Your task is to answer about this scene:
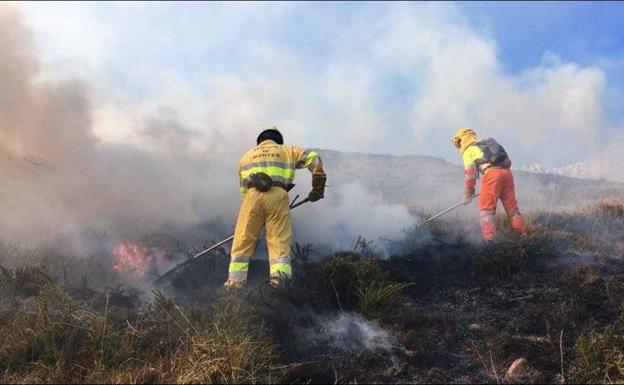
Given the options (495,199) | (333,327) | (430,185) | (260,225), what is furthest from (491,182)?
(430,185)

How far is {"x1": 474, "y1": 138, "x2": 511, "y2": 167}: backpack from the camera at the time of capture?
8008mm

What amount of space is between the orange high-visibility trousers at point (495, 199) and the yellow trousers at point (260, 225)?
353 cm

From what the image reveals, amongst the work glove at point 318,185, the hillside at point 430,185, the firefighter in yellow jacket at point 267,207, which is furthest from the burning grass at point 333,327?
the hillside at point 430,185

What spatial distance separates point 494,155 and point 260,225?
14.1 feet

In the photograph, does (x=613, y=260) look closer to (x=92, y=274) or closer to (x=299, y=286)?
(x=299, y=286)

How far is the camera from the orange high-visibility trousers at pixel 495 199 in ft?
25.1

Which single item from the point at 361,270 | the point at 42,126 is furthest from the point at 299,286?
the point at 42,126

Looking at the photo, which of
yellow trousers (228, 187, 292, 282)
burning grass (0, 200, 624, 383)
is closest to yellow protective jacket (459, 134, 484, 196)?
burning grass (0, 200, 624, 383)

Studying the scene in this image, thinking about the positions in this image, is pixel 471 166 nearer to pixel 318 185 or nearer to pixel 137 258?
pixel 318 185

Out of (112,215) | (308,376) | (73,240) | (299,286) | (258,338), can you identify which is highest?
(112,215)

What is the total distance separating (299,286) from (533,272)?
2971mm

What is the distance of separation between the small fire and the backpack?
5.20m

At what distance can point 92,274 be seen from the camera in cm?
643

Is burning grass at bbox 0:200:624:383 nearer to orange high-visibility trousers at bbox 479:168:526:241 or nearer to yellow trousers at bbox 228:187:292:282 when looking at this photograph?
yellow trousers at bbox 228:187:292:282
